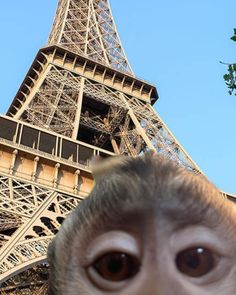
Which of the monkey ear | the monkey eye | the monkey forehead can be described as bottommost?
the monkey eye

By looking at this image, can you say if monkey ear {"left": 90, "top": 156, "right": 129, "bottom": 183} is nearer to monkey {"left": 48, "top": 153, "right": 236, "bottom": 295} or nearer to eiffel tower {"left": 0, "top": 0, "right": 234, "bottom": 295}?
monkey {"left": 48, "top": 153, "right": 236, "bottom": 295}

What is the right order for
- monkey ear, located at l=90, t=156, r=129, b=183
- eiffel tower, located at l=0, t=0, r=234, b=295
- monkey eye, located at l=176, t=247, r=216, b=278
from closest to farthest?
monkey eye, located at l=176, t=247, r=216, b=278
monkey ear, located at l=90, t=156, r=129, b=183
eiffel tower, located at l=0, t=0, r=234, b=295

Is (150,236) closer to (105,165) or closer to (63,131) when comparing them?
(105,165)

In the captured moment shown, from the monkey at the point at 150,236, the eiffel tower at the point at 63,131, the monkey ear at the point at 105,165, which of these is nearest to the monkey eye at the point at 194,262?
the monkey at the point at 150,236

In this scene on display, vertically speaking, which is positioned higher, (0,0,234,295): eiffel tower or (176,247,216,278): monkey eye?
(0,0,234,295): eiffel tower

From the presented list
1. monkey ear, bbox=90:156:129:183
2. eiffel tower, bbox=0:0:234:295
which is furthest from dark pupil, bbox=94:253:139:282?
eiffel tower, bbox=0:0:234:295

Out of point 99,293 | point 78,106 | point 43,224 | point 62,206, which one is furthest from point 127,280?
point 78,106


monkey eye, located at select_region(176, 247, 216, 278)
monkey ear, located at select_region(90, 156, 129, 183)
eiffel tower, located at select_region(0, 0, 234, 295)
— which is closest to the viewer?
monkey eye, located at select_region(176, 247, 216, 278)

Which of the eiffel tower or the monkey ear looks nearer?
the monkey ear
